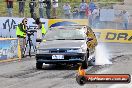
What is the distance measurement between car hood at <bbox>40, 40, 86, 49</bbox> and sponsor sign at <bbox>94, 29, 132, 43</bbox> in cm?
1672

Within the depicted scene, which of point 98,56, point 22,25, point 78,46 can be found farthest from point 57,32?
point 22,25

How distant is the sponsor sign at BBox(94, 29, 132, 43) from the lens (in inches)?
1220

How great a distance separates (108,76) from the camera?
3342mm

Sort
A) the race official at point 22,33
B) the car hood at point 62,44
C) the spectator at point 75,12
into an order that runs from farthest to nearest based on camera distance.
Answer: the spectator at point 75,12
the race official at point 22,33
the car hood at point 62,44

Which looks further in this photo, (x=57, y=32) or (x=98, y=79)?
(x=57, y=32)

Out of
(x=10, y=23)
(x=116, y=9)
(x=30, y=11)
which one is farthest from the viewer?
(x=116, y=9)

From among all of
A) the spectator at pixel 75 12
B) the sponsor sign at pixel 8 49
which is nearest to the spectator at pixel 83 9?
the spectator at pixel 75 12

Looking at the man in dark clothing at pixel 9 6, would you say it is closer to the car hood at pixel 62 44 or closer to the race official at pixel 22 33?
the race official at pixel 22 33

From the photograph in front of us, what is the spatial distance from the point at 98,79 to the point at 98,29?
1090 inches

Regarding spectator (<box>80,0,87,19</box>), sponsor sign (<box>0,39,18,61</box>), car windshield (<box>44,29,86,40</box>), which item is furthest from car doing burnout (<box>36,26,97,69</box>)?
spectator (<box>80,0,87,19</box>)

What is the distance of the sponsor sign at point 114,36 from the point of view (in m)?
31.0

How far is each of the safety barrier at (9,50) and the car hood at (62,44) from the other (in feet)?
13.5

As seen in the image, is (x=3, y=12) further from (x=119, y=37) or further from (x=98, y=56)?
(x=98, y=56)

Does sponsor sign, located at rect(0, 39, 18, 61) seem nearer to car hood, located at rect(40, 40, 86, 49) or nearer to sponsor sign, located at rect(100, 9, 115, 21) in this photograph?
car hood, located at rect(40, 40, 86, 49)
